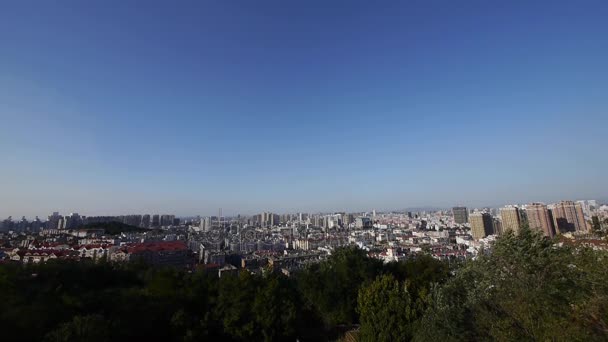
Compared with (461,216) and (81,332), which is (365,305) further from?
(461,216)

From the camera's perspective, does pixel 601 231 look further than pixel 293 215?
No

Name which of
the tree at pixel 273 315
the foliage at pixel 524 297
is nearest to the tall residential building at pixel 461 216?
the foliage at pixel 524 297

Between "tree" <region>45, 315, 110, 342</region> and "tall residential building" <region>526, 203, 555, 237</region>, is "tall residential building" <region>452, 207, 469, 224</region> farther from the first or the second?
"tree" <region>45, 315, 110, 342</region>

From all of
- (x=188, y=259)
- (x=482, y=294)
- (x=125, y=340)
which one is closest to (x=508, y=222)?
(x=188, y=259)

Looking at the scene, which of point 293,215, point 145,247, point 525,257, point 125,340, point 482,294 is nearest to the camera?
point 482,294

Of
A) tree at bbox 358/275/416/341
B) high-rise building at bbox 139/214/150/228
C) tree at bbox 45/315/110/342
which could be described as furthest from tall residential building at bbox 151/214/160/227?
tree at bbox 358/275/416/341

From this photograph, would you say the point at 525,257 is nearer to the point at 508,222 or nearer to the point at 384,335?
the point at 384,335
